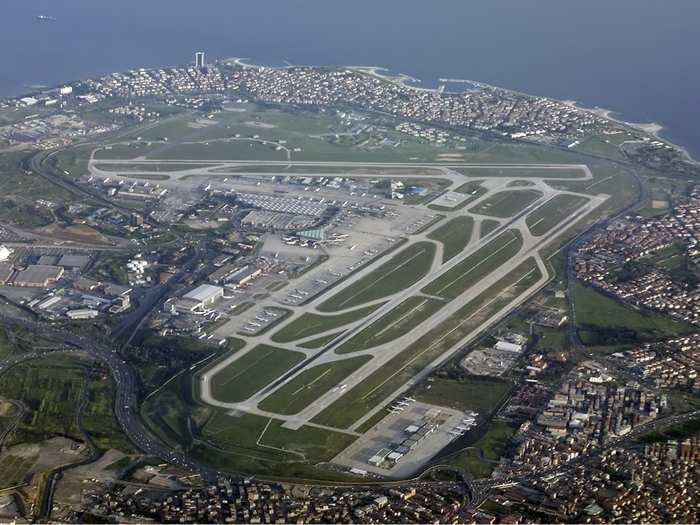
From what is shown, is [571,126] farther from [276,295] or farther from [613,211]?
[276,295]

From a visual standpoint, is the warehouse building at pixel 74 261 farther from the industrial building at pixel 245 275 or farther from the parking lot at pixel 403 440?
the parking lot at pixel 403 440

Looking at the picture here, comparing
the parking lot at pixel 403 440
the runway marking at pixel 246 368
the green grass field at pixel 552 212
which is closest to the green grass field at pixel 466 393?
the parking lot at pixel 403 440

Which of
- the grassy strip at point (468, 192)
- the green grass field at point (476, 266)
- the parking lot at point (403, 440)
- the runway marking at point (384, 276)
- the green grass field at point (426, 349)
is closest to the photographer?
the parking lot at point (403, 440)

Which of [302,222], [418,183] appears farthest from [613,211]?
[302,222]

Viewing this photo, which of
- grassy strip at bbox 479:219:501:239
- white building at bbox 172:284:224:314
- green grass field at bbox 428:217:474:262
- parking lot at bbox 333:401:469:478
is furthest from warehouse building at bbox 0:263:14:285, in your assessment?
grassy strip at bbox 479:219:501:239

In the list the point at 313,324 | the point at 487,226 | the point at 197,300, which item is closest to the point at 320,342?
the point at 313,324
